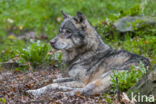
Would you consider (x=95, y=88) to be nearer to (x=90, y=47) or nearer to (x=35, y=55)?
(x=90, y=47)

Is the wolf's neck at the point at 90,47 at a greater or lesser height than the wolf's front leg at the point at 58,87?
greater

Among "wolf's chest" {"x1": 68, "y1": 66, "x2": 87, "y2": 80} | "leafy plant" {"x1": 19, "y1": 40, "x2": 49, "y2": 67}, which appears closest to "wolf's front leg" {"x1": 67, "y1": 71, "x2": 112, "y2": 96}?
"wolf's chest" {"x1": 68, "y1": 66, "x2": 87, "y2": 80}

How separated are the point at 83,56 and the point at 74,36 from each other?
1.63 ft

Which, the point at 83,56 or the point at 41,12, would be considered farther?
the point at 41,12

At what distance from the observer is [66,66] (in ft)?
21.6

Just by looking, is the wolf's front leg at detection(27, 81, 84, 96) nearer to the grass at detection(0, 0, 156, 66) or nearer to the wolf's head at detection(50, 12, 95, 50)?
the wolf's head at detection(50, 12, 95, 50)

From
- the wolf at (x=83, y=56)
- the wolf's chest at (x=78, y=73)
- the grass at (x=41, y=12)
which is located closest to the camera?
the wolf at (x=83, y=56)

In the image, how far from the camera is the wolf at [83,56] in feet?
18.4

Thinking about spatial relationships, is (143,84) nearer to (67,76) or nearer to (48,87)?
(48,87)

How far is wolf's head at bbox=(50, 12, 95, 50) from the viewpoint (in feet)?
A: 19.8

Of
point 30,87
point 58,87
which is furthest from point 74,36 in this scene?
point 30,87

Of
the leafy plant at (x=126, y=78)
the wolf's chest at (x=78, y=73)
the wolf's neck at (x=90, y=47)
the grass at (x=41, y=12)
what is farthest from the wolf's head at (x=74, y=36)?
the grass at (x=41, y=12)

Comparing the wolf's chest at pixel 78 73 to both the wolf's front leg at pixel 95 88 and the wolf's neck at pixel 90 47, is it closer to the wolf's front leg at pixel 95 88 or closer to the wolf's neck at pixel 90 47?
the wolf's neck at pixel 90 47

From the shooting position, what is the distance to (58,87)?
17.9 feet
